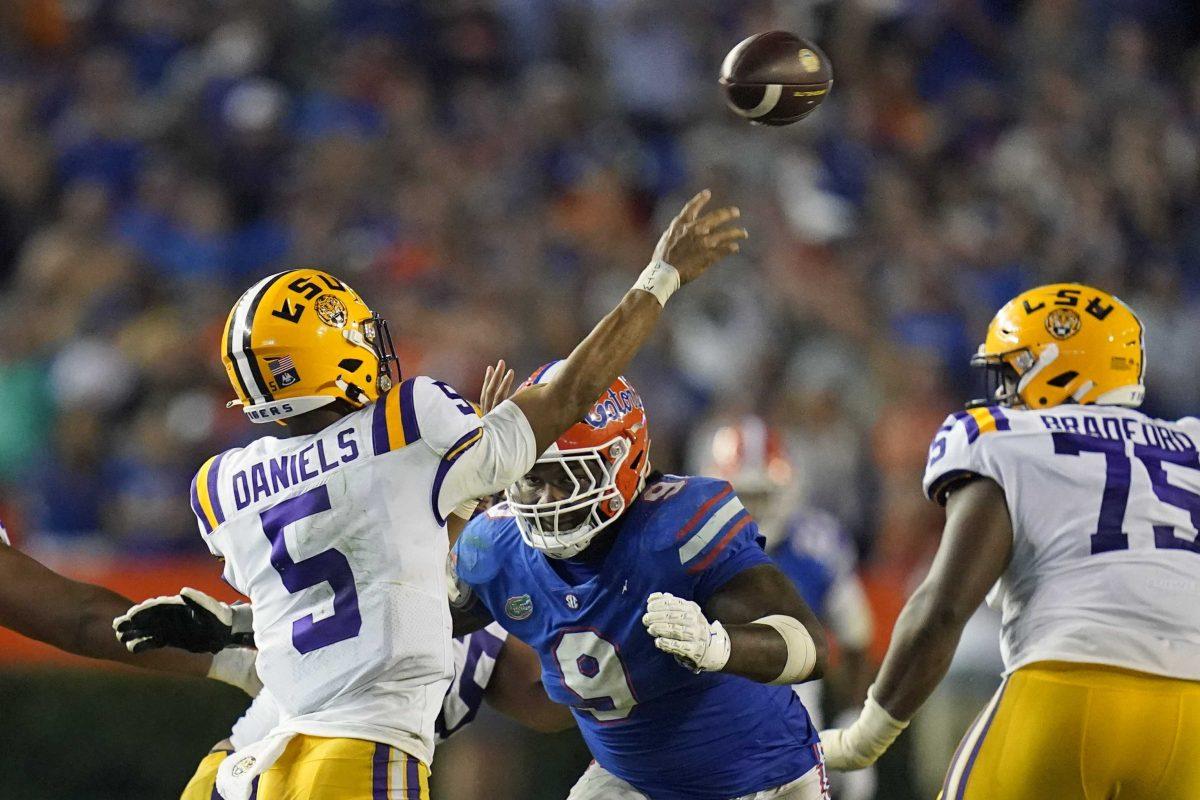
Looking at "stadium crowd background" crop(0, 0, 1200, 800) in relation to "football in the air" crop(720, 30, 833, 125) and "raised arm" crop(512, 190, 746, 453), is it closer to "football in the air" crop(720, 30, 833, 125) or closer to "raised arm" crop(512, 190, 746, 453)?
"football in the air" crop(720, 30, 833, 125)

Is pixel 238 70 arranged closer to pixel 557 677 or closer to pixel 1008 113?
pixel 1008 113

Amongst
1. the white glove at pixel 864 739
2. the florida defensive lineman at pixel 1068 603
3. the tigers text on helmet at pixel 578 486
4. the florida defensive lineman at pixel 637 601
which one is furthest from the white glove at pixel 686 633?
the white glove at pixel 864 739

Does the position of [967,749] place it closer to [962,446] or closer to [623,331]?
[962,446]

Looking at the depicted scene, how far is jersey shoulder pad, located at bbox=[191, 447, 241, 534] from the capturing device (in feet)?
12.4

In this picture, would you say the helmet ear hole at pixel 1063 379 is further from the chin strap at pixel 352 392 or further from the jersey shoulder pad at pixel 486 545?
the chin strap at pixel 352 392

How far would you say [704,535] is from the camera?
12.6 feet

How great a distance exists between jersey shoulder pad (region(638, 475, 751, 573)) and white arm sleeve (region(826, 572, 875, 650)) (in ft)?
7.46

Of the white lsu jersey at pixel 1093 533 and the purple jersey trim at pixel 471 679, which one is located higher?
the white lsu jersey at pixel 1093 533

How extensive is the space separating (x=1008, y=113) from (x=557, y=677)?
7428mm

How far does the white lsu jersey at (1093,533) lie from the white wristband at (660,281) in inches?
33.1

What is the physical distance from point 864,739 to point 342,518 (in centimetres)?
162

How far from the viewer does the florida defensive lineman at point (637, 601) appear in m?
3.86

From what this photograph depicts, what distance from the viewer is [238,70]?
1050 centimetres

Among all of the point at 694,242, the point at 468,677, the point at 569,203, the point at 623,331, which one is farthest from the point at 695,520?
the point at 569,203
